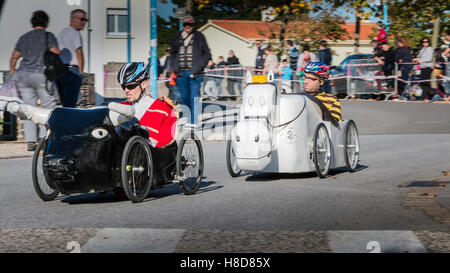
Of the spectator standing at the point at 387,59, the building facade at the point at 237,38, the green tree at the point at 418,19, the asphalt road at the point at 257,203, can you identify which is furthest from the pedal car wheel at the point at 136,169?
the building facade at the point at 237,38

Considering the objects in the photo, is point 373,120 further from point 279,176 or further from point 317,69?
point 279,176

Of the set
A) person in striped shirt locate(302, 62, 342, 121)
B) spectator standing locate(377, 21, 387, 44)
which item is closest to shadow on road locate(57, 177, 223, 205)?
person in striped shirt locate(302, 62, 342, 121)

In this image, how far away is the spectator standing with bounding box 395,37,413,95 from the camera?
27359 millimetres

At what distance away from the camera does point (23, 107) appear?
794cm

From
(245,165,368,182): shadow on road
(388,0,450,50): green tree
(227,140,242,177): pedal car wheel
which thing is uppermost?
(388,0,450,50): green tree

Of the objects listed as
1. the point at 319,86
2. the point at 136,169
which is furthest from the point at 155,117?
the point at 319,86

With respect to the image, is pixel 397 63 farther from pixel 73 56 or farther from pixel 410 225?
pixel 410 225

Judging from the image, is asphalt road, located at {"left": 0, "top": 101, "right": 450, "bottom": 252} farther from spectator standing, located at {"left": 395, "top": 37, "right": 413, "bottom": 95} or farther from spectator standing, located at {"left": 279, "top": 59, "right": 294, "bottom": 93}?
spectator standing, located at {"left": 395, "top": 37, "right": 413, "bottom": 95}

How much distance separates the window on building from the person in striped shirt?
120ft

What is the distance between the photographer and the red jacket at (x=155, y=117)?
8523 millimetres

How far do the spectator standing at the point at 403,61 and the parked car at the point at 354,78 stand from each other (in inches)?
35.8

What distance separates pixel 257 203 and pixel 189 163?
3.34 ft

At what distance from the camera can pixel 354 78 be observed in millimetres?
29578
